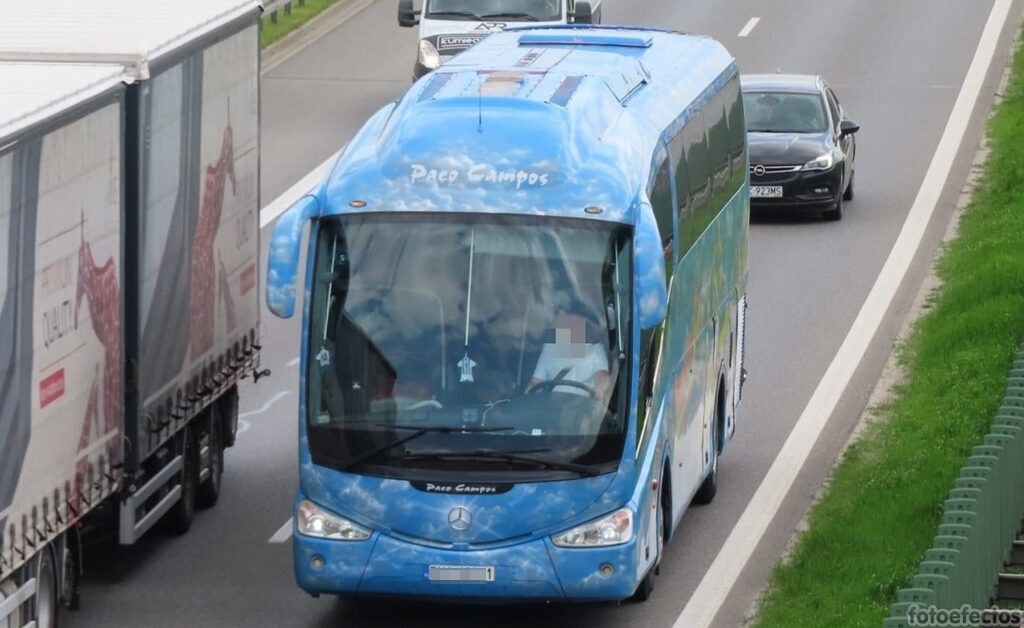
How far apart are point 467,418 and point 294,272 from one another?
1.29 metres

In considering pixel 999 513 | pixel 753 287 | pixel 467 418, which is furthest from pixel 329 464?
pixel 753 287

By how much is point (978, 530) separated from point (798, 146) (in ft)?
62.8

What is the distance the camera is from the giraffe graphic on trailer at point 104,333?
14.0 metres

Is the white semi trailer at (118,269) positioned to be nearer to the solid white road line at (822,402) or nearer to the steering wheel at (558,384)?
the steering wheel at (558,384)

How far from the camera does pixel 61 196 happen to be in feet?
44.4

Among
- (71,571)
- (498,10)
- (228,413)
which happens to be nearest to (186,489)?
(228,413)

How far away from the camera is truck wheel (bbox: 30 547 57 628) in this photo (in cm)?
1346

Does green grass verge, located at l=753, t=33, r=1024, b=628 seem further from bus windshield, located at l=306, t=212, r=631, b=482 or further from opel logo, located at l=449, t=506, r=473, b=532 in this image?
opel logo, located at l=449, t=506, r=473, b=532

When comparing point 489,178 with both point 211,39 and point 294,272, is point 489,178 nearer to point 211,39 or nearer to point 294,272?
point 294,272

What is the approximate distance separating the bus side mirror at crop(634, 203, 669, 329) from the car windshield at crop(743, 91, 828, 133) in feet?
58.1

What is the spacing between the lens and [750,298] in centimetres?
2597

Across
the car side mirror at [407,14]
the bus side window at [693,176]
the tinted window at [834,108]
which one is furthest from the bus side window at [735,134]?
the car side mirror at [407,14]

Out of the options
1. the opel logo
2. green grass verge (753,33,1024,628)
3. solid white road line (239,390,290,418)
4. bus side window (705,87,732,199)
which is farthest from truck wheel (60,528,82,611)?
solid white road line (239,390,290,418)

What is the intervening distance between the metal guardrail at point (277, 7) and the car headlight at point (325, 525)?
95.1 ft
